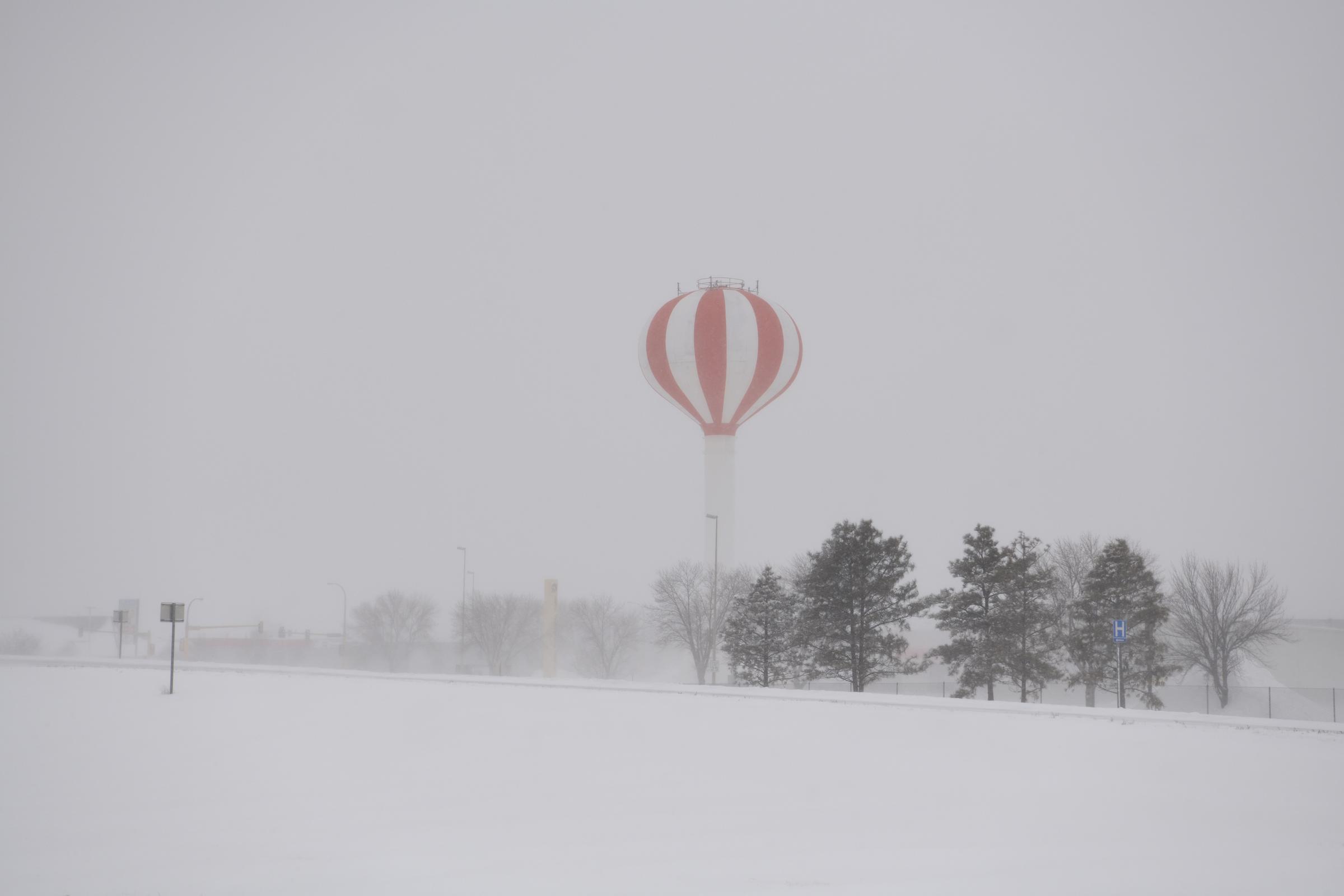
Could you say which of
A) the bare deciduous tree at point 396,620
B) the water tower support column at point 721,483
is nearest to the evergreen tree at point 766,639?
the water tower support column at point 721,483

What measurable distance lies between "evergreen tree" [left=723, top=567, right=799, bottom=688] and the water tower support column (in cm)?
1821

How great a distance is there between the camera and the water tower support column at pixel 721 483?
6731 cm

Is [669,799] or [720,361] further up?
[720,361]

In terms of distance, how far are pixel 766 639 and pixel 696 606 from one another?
19469 mm

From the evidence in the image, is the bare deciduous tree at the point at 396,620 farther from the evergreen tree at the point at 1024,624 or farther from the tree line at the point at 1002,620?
the evergreen tree at the point at 1024,624

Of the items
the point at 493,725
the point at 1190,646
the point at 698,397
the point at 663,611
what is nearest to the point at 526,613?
the point at 663,611

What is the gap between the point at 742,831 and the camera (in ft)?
66.3

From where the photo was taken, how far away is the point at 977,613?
42.3 metres

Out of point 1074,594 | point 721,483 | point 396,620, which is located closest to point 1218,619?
point 1074,594

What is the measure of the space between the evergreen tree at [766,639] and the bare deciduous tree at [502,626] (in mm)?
34384

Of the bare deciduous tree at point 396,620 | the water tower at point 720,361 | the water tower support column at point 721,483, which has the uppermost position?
the water tower at point 720,361

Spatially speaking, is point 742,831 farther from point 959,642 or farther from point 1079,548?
point 1079,548

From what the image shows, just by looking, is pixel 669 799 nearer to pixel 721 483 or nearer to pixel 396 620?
pixel 721 483

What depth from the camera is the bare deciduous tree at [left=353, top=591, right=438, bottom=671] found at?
326 ft
